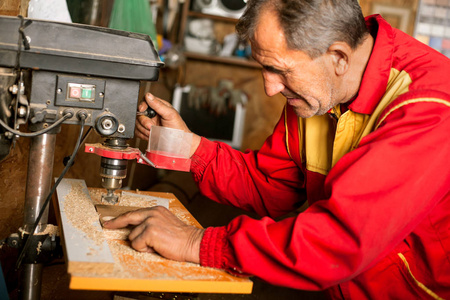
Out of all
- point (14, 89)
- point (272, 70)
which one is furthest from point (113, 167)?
point (272, 70)

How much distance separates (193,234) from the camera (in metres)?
1.16

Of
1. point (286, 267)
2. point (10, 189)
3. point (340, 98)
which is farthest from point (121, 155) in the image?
point (10, 189)

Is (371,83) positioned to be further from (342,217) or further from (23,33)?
(23,33)

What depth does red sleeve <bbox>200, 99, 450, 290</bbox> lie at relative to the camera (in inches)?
41.8

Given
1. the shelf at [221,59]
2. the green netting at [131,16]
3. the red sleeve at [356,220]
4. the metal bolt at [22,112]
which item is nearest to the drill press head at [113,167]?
the metal bolt at [22,112]

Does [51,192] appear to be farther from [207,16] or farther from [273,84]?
[207,16]

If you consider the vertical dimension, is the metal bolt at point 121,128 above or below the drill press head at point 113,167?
above

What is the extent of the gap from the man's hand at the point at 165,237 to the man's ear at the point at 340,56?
0.60 metres

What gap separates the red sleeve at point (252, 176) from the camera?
172 cm

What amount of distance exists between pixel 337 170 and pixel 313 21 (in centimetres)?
40

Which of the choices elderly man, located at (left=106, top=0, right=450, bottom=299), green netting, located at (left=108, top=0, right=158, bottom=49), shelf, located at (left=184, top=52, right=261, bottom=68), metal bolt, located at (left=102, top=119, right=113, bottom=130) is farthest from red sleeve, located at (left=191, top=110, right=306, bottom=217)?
shelf, located at (left=184, top=52, right=261, bottom=68)

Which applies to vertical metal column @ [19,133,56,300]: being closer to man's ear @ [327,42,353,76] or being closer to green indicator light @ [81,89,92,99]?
green indicator light @ [81,89,92,99]

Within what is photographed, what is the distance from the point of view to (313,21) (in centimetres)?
126

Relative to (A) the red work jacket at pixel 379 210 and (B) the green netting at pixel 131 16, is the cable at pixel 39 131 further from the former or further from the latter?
(B) the green netting at pixel 131 16
